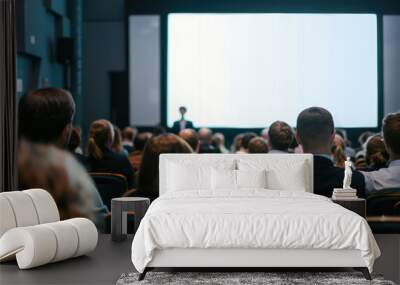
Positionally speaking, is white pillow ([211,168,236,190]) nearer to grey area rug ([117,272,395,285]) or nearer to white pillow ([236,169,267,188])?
white pillow ([236,169,267,188])

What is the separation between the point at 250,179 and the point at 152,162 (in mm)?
876

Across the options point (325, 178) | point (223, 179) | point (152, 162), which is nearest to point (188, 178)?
point (223, 179)

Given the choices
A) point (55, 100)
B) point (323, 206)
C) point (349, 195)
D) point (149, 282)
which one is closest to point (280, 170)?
point (349, 195)

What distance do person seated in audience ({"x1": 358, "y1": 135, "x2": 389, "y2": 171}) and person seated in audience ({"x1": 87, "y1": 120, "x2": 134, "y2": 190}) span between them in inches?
82.4

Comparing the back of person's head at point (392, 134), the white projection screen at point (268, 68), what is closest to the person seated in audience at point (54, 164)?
the back of person's head at point (392, 134)

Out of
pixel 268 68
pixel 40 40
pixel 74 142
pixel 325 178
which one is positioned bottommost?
pixel 325 178

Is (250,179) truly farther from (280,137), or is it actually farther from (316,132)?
(316,132)

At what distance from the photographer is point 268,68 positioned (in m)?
12.2

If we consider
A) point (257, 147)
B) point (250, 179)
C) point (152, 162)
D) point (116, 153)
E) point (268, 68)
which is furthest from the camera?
point (268, 68)

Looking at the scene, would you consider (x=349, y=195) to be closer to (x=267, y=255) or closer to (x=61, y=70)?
(x=267, y=255)

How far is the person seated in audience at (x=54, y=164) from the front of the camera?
6660mm

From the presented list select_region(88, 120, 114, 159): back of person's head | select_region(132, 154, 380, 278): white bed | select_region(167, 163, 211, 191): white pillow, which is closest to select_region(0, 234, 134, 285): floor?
select_region(132, 154, 380, 278): white bed

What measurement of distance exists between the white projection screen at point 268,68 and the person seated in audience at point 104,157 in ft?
19.0

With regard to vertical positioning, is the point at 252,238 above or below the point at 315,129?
below
